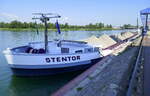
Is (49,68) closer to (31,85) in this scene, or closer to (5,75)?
(31,85)

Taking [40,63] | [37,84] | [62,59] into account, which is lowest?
[37,84]

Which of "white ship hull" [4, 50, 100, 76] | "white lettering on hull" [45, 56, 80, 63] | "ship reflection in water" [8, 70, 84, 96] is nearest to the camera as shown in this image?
"ship reflection in water" [8, 70, 84, 96]

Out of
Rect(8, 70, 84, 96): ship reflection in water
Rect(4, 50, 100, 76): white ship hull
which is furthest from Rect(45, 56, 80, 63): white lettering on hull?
Rect(8, 70, 84, 96): ship reflection in water

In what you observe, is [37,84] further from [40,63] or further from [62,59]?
[62,59]

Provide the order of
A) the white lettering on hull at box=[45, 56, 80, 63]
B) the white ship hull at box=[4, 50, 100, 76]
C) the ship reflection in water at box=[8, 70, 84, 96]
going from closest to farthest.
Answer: the ship reflection in water at box=[8, 70, 84, 96]
the white ship hull at box=[4, 50, 100, 76]
the white lettering on hull at box=[45, 56, 80, 63]

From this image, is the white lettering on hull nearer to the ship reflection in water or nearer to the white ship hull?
the white ship hull

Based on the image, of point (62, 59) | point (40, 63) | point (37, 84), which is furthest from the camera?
point (62, 59)

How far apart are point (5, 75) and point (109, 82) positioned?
7555 millimetres

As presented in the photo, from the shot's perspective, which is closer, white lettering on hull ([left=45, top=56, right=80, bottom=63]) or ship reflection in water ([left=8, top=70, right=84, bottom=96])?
ship reflection in water ([left=8, top=70, right=84, bottom=96])

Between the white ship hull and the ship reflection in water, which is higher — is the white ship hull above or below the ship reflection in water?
above

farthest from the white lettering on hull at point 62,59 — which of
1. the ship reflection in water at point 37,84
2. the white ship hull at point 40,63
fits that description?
the ship reflection in water at point 37,84

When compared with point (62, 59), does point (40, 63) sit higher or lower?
lower

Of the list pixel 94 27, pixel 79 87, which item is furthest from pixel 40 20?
pixel 94 27

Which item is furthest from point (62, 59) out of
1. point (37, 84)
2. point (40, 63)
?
point (37, 84)
